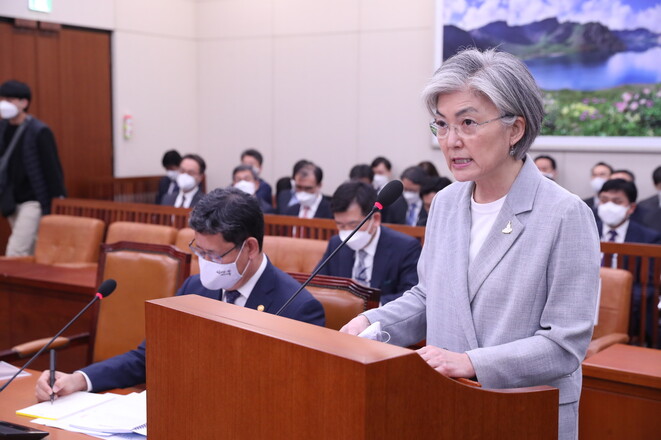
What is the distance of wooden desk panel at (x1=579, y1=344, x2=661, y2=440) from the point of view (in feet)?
8.15

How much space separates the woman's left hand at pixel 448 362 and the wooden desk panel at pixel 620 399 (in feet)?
4.81

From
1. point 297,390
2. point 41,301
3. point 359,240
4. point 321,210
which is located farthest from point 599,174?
point 297,390

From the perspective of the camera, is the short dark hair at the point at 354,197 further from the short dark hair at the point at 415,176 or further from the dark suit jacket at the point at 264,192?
the dark suit jacket at the point at 264,192

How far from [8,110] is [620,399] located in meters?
5.04

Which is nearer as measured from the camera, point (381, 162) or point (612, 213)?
point (612, 213)

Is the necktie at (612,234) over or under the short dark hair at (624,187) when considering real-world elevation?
under

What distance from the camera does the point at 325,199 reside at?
5914 mm

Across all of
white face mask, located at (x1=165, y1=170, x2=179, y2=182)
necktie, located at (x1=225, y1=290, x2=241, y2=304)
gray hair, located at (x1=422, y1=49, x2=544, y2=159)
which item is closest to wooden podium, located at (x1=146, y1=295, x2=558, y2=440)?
gray hair, located at (x1=422, y1=49, x2=544, y2=159)

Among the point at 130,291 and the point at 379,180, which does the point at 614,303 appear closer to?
the point at 130,291

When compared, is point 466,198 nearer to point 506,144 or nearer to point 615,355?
point 506,144

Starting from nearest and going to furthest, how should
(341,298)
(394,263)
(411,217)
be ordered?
(341,298) → (394,263) → (411,217)

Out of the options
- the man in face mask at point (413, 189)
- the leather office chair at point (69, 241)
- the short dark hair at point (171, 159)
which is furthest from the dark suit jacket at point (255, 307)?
the short dark hair at point (171, 159)

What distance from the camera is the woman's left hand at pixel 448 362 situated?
124cm

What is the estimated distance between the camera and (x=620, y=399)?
2.53 meters
